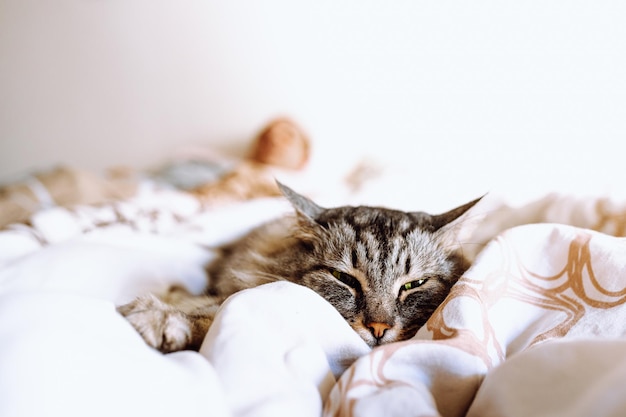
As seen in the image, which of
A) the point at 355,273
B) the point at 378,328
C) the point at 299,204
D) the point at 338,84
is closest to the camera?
the point at 378,328

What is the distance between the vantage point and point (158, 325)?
70cm

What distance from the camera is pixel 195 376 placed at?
21.9 inches

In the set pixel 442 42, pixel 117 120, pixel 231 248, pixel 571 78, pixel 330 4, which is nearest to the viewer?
pixel 231 248

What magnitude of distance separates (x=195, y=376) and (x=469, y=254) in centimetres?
85

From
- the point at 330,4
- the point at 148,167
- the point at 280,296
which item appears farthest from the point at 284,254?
the point at 148,167

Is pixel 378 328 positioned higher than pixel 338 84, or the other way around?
pixel 338 84

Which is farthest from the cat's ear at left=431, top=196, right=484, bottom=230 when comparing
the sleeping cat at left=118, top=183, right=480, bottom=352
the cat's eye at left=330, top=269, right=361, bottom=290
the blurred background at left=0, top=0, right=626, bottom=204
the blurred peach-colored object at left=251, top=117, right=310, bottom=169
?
the blurred peach-colored object at left=251, top=117, right=310, bottom=169

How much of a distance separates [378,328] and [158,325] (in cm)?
41

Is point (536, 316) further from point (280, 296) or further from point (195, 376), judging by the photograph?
point (195, 376)

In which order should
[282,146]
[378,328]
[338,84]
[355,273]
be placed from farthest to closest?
[338,84], [282,146], [355,273], [378,328]

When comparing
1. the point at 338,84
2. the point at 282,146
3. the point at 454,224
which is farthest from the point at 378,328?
the point at 338,84

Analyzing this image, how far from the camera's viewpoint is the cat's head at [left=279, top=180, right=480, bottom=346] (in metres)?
0.86

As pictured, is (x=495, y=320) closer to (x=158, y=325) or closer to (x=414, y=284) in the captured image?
(x=414, y=284)

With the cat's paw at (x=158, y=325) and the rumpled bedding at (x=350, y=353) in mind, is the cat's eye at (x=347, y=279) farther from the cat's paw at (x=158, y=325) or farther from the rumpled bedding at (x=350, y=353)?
the cat's paw at (x=158, y=325)
